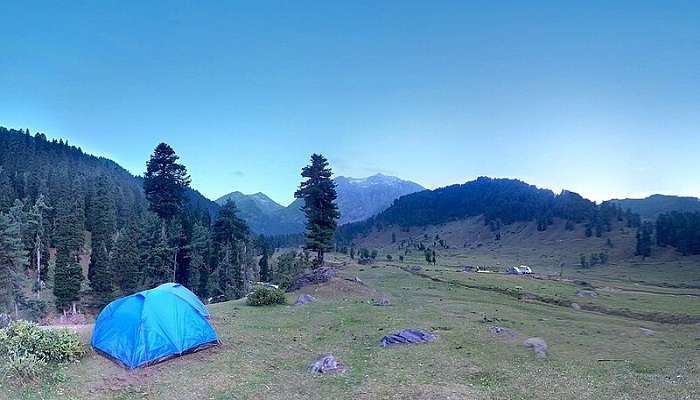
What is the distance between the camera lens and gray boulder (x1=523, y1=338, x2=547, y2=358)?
24.1m

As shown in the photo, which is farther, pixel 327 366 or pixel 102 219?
pixel 102 219

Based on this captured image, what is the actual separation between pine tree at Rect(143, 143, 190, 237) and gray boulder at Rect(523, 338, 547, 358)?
185 feet

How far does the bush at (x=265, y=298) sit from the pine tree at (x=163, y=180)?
115 feet

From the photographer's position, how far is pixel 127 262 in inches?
2985

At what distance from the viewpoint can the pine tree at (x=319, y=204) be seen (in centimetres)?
6141

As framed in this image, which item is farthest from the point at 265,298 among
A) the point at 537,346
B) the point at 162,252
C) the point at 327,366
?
the point at 162,252

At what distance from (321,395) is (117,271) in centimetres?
7055

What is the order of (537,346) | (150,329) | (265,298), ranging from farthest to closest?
(265,298)
(537,346)
(150,329)

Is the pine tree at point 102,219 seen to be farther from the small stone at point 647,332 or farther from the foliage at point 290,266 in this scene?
the small stone at point 647,332

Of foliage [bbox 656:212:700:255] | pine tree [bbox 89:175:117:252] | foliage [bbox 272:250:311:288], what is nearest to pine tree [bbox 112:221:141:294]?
foliage [bbox 272:250:311:288]

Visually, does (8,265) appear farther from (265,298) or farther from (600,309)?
(600,309)

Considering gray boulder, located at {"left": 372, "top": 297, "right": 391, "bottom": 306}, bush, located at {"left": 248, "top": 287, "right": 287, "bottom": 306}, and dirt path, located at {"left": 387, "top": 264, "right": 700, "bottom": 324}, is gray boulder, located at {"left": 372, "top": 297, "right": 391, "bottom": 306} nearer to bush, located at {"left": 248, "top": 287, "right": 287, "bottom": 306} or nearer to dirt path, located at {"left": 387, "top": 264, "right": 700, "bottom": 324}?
bush, located at {"left": 248, "top": 287, "right": 287, "bottom": 306}

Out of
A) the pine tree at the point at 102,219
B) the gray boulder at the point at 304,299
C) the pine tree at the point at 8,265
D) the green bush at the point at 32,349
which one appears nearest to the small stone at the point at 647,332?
the gray boulder at the point at 304,299

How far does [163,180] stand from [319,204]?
988 inches
